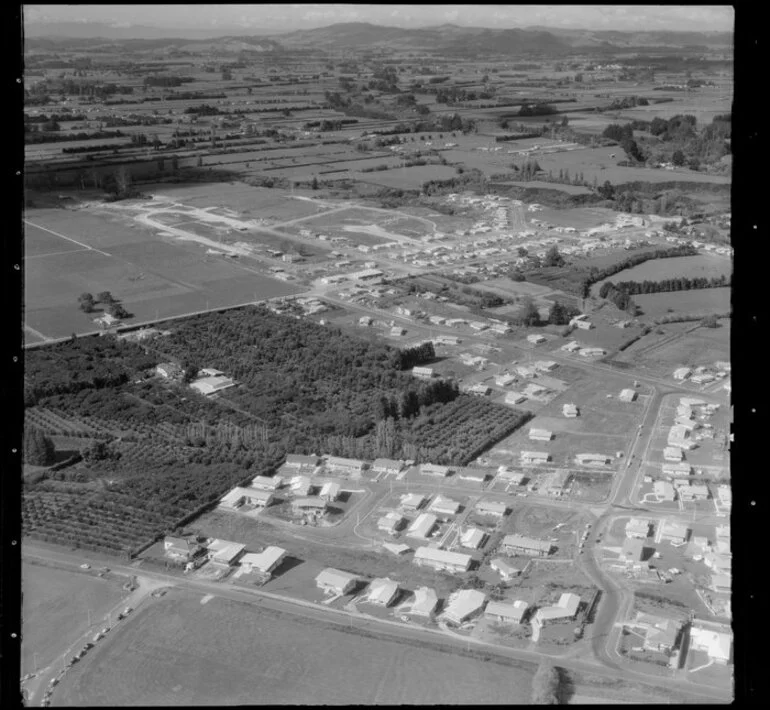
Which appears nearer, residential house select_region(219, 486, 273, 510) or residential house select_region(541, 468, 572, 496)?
residential house select_region(219, 486, 273, 510)

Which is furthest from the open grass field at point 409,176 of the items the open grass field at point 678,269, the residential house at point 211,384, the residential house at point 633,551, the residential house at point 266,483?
the residential house at point 633,551

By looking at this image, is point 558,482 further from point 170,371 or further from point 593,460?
point 170,371

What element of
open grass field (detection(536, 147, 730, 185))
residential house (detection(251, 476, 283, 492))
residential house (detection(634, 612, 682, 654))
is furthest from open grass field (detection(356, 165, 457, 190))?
residential house (detection(634, 612, 682, 654))

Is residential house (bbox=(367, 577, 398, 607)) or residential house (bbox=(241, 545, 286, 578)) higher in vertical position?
residential house (bbox=(241, 545, 286, 578))

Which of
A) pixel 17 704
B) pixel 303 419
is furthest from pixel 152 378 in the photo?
pixel 17 704

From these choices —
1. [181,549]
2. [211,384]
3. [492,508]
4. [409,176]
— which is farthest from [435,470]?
[409,176]

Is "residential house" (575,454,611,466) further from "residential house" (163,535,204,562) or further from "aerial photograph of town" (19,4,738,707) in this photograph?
"residential house" (163,535,204,562)
